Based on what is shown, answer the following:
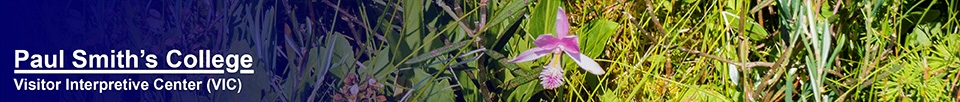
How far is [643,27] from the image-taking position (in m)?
0.48

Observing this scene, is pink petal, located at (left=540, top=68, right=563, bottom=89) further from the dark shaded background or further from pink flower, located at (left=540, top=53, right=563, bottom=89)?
the dark shaded background

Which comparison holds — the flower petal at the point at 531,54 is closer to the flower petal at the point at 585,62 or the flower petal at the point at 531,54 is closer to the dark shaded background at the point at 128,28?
the flower petal at the point at 585,62

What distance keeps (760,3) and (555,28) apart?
4.6 inches

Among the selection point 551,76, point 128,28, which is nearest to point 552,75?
point 551,76

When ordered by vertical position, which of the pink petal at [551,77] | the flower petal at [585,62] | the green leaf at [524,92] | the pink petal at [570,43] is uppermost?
the pink petal at [570,43]

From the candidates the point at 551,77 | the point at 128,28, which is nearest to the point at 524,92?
the point at 551,77

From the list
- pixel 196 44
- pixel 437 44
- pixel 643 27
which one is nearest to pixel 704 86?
pixel 643 27

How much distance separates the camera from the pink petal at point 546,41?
1.50 ft

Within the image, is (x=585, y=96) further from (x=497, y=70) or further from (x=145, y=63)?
(x=145, y=63)

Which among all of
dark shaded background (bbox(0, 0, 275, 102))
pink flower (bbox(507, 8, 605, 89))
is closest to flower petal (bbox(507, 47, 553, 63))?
pink flower (bbox(507, 8, 605, 89))

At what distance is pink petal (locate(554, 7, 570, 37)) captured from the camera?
457 millimetres

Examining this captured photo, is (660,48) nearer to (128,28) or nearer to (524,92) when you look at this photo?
(524,92)

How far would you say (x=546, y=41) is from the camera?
46 centimetres

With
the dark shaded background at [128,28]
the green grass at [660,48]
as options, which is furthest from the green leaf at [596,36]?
the dark shaded background at [128,28]
